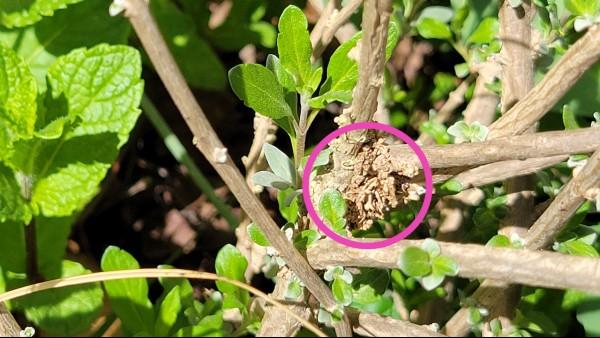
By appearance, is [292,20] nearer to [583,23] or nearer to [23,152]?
[583,23]

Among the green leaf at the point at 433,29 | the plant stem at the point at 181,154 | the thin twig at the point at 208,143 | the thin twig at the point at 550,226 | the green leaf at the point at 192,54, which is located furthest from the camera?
the green leaf at the point at 192,54

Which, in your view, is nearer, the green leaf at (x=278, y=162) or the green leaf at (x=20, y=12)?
the green leaf at (x=278, y=162)

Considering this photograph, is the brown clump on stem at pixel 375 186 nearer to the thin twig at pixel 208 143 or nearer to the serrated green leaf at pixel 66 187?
the thin twig at pixel 208 143

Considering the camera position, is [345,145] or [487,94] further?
[487,94]

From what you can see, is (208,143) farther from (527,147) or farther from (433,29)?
(433,29)

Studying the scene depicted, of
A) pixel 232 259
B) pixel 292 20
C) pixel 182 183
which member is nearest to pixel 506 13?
pixel 292 20

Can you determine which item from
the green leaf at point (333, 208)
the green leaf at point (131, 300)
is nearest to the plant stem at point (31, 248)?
the green leaf at point (131, 300)

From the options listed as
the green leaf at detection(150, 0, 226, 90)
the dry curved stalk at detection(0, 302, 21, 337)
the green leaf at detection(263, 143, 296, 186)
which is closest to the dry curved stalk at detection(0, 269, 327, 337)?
the dry curved stalk at detection(0, 302, 21, 337)

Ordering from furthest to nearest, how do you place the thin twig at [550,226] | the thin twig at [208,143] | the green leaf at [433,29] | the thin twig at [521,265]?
1. the green leaf at [433,29]
2. the thin twig at [550,226]
3. the thin twig at [521,265]
4. the thin twig at [208,143]
